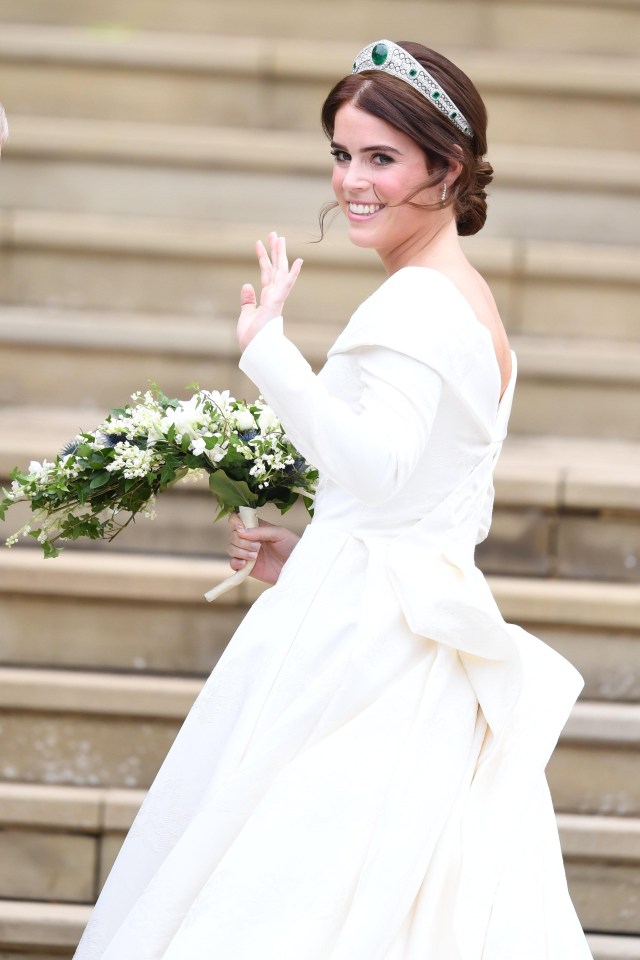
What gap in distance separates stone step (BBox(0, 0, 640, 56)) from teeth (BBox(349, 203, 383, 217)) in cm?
308

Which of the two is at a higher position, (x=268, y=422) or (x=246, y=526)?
(x=268, y=422)

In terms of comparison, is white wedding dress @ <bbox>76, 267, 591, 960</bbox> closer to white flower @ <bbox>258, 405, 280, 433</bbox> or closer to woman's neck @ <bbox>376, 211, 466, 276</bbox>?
woman's neck @ <bbox>376, 211, 466, 276</bbox>

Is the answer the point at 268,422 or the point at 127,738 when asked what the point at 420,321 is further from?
the point at 127,738

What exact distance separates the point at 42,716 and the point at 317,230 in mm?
2016

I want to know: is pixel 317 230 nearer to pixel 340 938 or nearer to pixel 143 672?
pixel 143 672

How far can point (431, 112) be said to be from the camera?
2049mm

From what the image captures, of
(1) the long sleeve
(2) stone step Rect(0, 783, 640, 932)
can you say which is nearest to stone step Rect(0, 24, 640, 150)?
(2) stone step Rect(0, 783, 640, 932)

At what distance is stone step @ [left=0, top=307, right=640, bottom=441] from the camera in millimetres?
4188

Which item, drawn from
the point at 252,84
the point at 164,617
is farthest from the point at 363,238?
the point at 252,84

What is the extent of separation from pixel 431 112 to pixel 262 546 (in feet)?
2.82

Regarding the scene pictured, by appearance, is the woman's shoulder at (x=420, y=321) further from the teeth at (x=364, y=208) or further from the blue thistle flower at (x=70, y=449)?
the blue thistle flower at (x=70, y=449)

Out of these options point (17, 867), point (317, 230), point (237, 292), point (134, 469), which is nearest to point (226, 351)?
point (237, 292)

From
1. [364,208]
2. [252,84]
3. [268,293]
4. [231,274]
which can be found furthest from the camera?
[252,84]

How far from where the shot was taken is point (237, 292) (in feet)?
14.6
